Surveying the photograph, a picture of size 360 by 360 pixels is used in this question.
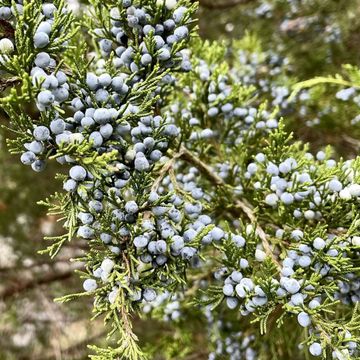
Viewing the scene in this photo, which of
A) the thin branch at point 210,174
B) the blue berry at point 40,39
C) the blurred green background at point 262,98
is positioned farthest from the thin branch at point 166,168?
the blurred green background at point 262,98

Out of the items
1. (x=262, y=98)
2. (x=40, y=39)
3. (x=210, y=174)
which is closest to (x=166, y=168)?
(x=210, y=174)

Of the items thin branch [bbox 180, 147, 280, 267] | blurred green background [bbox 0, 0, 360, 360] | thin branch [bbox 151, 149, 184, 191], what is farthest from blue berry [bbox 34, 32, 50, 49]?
blurred green background [bbox 0, 0, 360, 360]

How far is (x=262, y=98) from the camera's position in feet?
8.02

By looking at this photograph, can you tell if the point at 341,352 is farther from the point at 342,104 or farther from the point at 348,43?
the point at 348,43

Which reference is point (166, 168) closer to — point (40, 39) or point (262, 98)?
point (40, 39)

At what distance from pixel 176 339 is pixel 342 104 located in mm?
1331

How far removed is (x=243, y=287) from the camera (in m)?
1.17

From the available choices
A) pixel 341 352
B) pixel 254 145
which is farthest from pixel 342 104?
pixel 341 352

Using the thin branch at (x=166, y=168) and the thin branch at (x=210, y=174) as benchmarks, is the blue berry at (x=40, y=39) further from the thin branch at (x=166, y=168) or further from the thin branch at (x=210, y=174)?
the thin branch at (x=210, y=174)

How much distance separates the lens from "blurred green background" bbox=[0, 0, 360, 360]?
2420 mm

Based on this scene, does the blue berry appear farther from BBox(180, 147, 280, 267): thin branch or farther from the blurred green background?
the blurred green background

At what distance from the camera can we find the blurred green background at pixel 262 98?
95.3 inches

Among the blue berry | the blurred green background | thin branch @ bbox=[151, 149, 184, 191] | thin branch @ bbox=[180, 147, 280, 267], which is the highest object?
the blue berry

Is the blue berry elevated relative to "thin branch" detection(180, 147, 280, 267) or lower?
elevated
